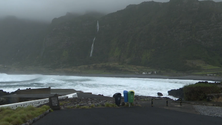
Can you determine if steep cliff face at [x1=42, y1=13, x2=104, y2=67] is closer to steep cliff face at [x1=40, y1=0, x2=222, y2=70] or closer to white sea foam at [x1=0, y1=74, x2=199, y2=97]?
steep cliff face at [x1=40, y1=0, x2=222, y2=70]

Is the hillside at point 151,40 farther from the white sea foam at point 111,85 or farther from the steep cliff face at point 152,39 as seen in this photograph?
the white sea foam at point 111,85

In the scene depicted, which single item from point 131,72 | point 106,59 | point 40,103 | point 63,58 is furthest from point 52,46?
point 40,103

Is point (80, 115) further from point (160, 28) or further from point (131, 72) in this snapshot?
point (160, 28)

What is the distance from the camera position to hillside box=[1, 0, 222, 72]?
117250 mm

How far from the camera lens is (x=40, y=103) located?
15.6 metres

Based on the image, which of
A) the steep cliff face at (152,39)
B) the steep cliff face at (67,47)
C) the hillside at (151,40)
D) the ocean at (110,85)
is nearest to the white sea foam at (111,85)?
the ocean at (110,85)

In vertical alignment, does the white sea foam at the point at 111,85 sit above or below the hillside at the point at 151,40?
below

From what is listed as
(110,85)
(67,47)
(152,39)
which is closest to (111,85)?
(110,85)

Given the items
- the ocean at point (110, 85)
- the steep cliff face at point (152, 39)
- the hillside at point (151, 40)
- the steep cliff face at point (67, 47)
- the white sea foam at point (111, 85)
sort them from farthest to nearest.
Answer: the steep cliff face at point (67, 47)
the steep cliff face at point (152, 39)
the hillside at point (151, 40)
the white sea foam at point (111, 85)
the ocean at point (110, 85)

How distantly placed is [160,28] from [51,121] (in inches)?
5522

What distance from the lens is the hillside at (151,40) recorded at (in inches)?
4616

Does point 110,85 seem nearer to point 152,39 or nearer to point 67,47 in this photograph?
point 152,39

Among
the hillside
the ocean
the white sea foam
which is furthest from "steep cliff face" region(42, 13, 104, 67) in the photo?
the white sea foam

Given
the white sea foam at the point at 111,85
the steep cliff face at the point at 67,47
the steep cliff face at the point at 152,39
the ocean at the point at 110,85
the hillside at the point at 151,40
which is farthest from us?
the steep cliff face at the point at 67,47
